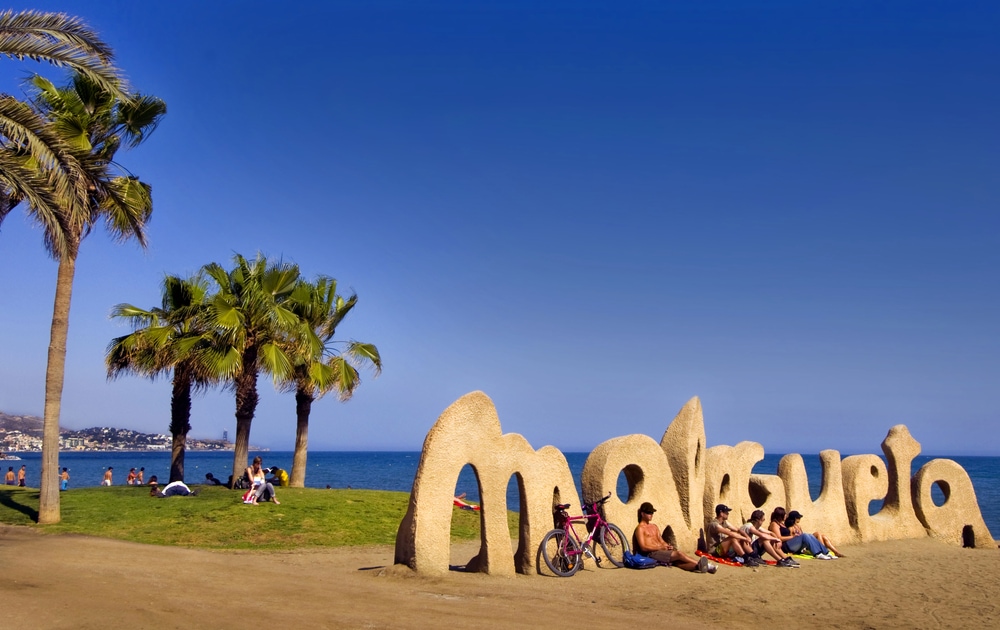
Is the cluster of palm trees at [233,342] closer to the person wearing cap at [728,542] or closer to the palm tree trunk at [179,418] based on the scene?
the palm tree trunk at [179,418]

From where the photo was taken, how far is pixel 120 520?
17.8 m

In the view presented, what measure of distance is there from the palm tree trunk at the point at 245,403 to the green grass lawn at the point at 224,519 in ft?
5.77

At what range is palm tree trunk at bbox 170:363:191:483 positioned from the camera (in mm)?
24359

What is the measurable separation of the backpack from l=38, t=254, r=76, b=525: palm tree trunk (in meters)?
12.9

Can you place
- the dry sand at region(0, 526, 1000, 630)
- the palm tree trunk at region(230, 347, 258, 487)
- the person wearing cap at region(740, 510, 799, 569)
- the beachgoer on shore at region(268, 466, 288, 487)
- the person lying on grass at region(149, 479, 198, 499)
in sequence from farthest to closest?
1. the beachgoer on shore at region(268, 466, 288, 487)
2. the palm tree trunk at region(230, 347, 258, 487)
3. the person lying on grass at region(149, 479, 198, 499)
4. the person wearing cap at region(740, 510, 799, 569)
5. the dry sand at region(0, 526, 1000, 630)

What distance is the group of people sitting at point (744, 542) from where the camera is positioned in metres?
14.4

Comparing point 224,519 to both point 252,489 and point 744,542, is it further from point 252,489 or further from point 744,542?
point 744,542

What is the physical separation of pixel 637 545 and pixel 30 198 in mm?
12525

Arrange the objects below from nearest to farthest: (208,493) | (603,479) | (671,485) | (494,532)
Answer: (494,532), (603,479), (671,485), (208,493)

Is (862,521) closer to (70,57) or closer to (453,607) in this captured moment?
(453,607)

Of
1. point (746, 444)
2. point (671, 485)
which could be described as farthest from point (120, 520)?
point (746, 444)

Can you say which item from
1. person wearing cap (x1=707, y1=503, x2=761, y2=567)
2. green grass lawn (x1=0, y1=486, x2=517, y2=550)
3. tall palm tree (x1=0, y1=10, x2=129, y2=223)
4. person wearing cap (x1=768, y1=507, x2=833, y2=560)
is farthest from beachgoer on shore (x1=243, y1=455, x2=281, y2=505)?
person wearing cap (x1=768, y1=507, x2=833, y2=560)

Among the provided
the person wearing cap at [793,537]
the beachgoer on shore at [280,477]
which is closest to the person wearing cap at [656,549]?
the person wearing cap at [793,537]

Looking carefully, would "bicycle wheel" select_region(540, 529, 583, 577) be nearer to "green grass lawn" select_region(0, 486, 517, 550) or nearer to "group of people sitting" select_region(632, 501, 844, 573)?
"group of people sitting" select_region(632, 501, 844, 573)
